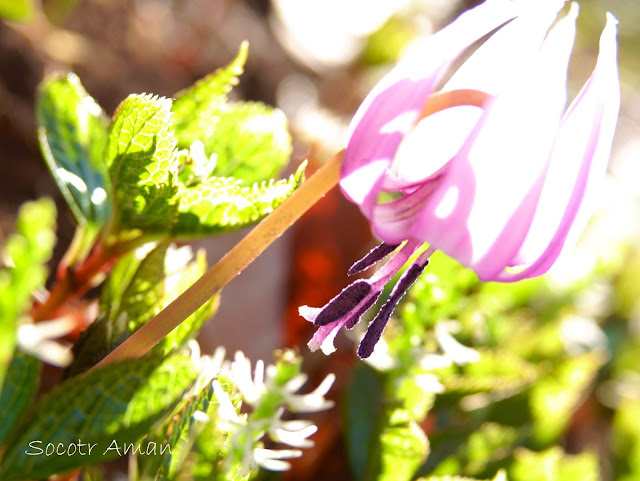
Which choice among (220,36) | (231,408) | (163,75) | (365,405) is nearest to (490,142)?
(231,408)

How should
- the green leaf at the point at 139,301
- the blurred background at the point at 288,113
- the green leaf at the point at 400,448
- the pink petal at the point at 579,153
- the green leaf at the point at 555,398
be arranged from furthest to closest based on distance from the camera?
1. the blurred background at the point at 288,113
2. the green leaf at the point at 555,398
3. the green leaf at the point at 400,448
4. the green leaf at the point at 139,301
5. the pink petal at the point at 579,153

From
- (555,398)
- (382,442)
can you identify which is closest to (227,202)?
(382,442)

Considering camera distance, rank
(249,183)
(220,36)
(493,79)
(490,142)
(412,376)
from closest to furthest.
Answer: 1. (490,142)
2. (493,79)
3. (249,183)
4. (412,376)
5. (220,36)

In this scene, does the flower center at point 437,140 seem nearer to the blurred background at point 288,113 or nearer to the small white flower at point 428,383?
the small white flower at point 428,383

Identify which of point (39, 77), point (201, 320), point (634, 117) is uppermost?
point (634, 117)

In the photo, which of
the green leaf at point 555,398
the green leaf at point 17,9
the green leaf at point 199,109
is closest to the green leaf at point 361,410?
the green leaf at point 555,398

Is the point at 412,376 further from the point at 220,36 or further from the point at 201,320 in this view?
the point at 220,36

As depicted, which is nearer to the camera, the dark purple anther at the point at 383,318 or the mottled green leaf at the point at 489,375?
the dark purple anther at the point at 383,318
